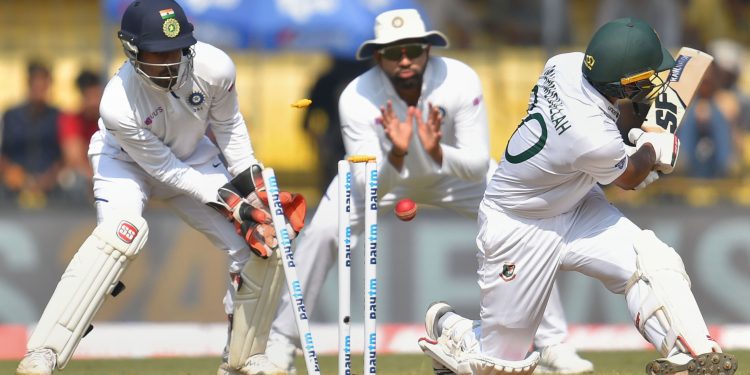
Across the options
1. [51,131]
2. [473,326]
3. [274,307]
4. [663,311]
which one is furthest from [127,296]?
[663,311]

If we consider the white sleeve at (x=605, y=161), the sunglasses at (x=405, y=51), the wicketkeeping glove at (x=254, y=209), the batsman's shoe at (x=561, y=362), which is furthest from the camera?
the sunglasses at (x=405, y=51)

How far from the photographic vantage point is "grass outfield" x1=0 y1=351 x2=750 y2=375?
22.3ft

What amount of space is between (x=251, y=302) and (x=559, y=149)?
5.34 feet

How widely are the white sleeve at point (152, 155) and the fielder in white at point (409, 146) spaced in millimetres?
970

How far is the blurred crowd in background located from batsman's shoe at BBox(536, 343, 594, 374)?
3377mm

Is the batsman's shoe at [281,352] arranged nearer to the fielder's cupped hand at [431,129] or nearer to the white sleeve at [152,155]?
the white sleeve at [152,155]

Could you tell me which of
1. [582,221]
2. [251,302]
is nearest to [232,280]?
[251,302]

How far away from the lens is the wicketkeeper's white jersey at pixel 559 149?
17.2 ft

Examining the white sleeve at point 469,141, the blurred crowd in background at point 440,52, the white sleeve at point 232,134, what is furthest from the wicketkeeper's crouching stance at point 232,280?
the blurred crowd in background at point 440,52

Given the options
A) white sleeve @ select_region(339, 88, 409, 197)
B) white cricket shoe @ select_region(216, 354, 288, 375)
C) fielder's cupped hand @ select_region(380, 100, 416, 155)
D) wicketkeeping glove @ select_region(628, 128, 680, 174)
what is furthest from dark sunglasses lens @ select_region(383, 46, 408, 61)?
wicketkeeping glove @ select_region(628, 128, 680, 174)

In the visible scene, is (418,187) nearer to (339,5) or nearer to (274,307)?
(274,307)

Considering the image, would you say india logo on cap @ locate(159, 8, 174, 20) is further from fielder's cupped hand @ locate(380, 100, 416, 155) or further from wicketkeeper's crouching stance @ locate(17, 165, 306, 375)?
fielder's cupped hand @ locate(380, 100, 416, 155)

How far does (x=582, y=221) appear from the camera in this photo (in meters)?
5.59

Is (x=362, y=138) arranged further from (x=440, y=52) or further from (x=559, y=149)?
(x=440, y=52)
